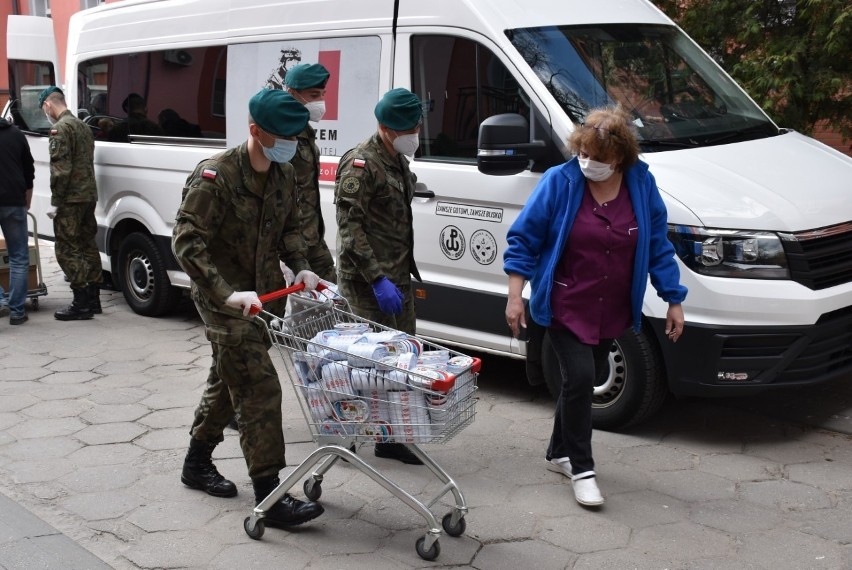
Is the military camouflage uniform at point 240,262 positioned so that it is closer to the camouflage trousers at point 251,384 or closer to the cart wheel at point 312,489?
the camouflage trousers at point 251,384

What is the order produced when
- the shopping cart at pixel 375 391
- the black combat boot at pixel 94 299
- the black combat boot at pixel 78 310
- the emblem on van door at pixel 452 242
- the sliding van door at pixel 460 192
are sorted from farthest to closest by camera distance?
the black combat boot at pixel 94 299 → the black combat boot at pixel 78 310 → the emblem on van door at pixel 452 242 → the sliding van door at pixel 460 192 → the shopping cart at pixel 375 391

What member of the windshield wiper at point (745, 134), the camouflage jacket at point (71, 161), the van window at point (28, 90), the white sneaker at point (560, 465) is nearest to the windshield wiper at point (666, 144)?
the windshield wiper at point (745, 134)

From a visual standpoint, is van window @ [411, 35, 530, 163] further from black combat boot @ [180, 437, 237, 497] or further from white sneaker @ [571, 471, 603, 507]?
black combat boot @ [180, 437, 237, 497]

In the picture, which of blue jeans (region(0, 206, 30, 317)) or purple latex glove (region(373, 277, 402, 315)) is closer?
purple latex glove (region(373, 277, 402, 315))

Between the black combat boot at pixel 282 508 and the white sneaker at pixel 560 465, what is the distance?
1.22 meters

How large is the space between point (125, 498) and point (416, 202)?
2318 millimetres

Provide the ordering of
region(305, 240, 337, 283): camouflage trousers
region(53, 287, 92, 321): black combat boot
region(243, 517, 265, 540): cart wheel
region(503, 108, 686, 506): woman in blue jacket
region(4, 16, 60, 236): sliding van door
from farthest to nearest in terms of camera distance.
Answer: region(4, 16, 60, 236): sliding van door, region(53, 287, 92, 321): black combat boot, region(305, 240, 337, 283): camouflage trousers, region(503, 108, 686, 506): woman in blue jacket, region(243, 517, 265, 540): cart wheel

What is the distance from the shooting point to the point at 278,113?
4.01 meters

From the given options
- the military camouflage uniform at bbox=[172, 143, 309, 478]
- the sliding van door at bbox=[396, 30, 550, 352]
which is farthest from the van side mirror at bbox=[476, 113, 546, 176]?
the military camouflage uniform at bbox=[172, 143, 309, 478]

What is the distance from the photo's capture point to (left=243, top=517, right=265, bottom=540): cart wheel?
427 cm

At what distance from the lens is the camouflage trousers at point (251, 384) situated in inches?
165

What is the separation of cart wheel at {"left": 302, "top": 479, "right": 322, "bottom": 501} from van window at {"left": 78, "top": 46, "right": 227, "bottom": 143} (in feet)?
11.3

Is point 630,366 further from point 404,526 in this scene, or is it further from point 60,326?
point 60,326

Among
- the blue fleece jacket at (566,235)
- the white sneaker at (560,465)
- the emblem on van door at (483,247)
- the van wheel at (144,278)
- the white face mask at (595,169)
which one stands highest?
the white face mask at (595,169)
